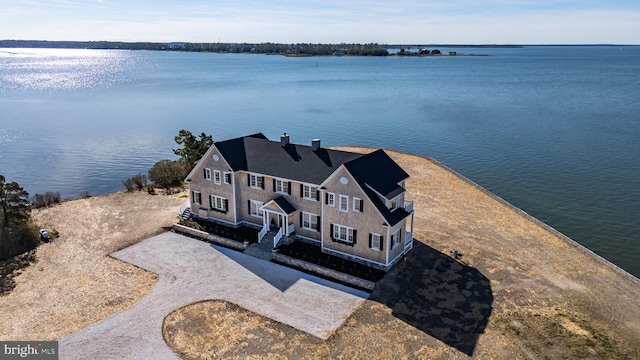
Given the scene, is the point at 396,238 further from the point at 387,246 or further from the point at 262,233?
the point at 262,233

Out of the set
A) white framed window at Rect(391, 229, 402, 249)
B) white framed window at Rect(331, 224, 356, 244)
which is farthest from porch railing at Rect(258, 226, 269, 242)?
white framed window at Rect(391, 229, 402, 249)

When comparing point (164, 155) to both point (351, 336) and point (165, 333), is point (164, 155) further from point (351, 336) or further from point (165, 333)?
point (351, 336)

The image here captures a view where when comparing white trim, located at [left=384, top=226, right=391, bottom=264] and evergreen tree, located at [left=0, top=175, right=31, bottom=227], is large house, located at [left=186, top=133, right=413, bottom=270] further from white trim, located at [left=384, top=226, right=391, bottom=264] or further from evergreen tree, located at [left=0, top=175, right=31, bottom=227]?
evergreen tree, located at [left=0, top=175, right=31, bottom=227]

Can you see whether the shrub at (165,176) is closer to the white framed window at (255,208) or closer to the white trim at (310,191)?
the white framed window at (255,208)

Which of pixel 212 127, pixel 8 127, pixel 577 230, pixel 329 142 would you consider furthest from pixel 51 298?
pixel 8 127

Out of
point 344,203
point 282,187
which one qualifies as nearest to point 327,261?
point 344,203
